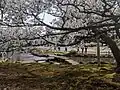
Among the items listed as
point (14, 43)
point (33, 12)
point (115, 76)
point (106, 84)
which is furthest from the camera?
point (14, 43)

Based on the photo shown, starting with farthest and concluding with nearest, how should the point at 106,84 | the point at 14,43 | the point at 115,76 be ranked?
the point at 14,43, the point at 115,76, the point at 106,84

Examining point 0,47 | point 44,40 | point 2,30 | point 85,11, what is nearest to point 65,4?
point 85,11

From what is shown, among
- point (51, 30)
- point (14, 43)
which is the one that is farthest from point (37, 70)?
point (51, 30)

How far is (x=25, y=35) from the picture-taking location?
11.1 meters

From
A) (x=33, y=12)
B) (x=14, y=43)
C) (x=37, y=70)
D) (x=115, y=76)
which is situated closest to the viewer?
Result: (x=33, y=12)

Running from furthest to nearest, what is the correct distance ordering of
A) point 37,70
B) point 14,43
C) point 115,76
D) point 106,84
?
1. point 37,70
2. point 14,43
3. point 115,76
4. point 106,84

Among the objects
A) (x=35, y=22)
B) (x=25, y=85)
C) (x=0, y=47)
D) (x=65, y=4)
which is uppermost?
(x=65, y=4)

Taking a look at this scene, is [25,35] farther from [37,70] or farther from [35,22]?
[37,70]

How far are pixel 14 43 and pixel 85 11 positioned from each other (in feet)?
11.8

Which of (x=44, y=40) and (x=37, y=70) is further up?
(x=44, y=40)

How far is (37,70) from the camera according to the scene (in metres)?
13.4

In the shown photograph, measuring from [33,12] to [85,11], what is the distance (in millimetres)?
1848

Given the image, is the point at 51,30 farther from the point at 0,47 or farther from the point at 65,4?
the point at 0,47

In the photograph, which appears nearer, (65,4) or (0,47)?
(65,4)
